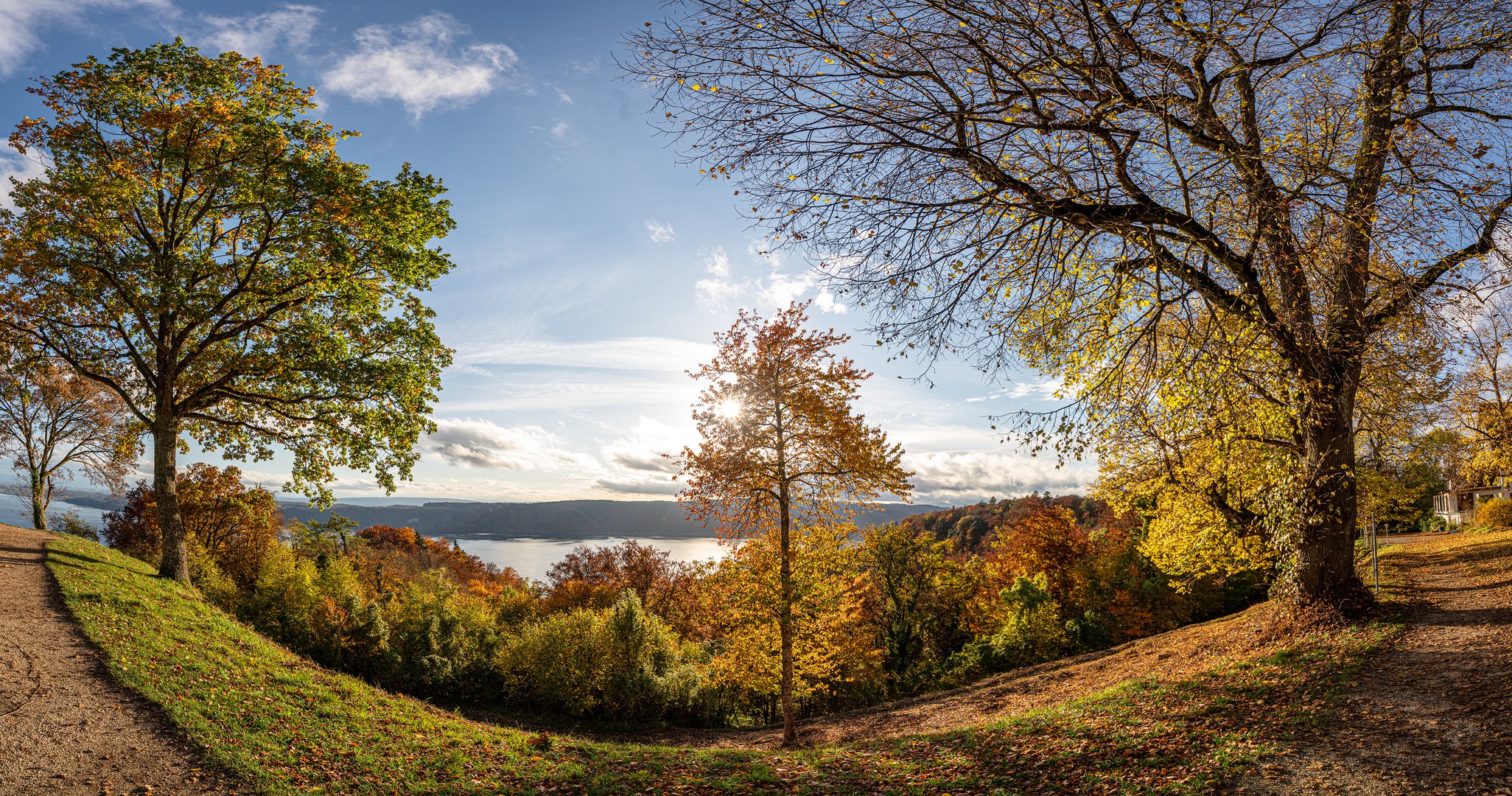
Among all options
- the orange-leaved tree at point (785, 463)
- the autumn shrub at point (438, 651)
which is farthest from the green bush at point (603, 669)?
the orange-leaved tree at point (785, 463)

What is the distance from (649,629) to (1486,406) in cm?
3079

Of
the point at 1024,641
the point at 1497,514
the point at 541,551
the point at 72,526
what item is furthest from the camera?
the point at 541,551

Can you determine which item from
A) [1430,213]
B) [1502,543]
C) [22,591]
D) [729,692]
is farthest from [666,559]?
[1430,213]

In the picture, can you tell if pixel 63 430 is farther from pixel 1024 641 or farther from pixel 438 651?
pixel 1024 641

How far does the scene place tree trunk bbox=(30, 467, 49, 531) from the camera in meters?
23.2

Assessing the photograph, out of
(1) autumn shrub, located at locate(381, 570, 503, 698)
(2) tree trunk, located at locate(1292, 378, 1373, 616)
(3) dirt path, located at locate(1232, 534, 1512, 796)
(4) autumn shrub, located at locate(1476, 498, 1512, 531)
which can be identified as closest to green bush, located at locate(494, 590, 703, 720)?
(1) autumn shrub, located at locate(381, 570, 503, 698)

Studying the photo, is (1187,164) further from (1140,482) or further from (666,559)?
(666,559)

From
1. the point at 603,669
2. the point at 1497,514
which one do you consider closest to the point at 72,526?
the point at 603,669

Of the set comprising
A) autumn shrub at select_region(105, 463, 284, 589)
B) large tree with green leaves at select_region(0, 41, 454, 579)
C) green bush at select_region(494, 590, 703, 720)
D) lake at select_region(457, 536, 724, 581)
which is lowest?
lake at select_region(457, 536, 724, 581)

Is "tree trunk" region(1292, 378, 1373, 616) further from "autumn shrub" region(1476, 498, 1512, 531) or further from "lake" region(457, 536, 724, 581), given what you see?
"lake" region(457, 536, 724, 581)

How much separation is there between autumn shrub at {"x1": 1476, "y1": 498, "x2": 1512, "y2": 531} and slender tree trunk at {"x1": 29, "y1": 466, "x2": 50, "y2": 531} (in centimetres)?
5660

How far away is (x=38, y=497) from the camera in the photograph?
23922 mm

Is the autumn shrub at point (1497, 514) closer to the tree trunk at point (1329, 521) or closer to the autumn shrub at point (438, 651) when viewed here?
the tree trunk at point (1329, 521)

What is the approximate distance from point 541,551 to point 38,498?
148361 millimetres
